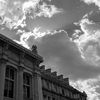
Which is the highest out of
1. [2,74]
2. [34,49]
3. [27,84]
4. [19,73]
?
[34,49]

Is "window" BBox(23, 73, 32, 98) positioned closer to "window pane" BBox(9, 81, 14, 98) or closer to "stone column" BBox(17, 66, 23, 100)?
"stone column" BBox(17, 66, 23, 100)

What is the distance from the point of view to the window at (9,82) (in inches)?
987

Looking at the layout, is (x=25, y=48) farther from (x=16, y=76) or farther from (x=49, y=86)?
(x=49, y=86)

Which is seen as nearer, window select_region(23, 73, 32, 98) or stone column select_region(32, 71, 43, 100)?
window select_region(23, 73, 32, 98)

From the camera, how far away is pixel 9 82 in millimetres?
26000

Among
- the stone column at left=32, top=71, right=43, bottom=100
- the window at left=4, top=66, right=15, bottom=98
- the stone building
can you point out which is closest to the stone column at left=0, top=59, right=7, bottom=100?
the stone building

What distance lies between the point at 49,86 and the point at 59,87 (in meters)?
4.52

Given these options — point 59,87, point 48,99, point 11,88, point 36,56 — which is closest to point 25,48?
point 36,56

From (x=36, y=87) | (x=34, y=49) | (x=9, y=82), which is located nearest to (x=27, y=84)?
(x=36, y=87)

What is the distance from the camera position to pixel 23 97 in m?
27.2

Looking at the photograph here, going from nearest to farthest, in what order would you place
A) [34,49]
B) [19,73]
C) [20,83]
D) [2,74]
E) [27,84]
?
[2,74]
[20,83]
[19,73]
[27,84]
[34,49]

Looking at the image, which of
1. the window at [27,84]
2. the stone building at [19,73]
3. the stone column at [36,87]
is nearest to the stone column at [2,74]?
the stone building at [19,73]

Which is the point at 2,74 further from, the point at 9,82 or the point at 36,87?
the point at 36,87

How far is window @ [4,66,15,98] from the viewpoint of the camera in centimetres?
2508
